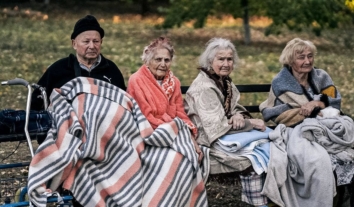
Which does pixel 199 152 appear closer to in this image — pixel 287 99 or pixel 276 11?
pixel 287 99

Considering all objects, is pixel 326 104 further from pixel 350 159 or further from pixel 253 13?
pixel 253 13

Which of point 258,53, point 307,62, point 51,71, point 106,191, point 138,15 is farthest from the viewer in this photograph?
point 138,15

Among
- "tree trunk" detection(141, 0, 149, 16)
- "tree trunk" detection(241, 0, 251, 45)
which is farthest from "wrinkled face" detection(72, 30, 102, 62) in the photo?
"tree trunk" detection(141, 0, 149, 16)

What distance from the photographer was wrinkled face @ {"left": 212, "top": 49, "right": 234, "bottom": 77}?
5.61 m

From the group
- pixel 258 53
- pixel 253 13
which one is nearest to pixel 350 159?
pixel 258 53

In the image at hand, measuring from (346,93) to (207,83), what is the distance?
239 inches

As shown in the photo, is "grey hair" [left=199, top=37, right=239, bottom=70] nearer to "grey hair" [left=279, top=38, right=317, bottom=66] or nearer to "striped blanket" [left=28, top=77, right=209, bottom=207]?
"grey hair" [left=279, top=38, right=317, bottom=66]

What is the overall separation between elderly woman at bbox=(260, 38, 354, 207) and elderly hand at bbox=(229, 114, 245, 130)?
0.76 feet

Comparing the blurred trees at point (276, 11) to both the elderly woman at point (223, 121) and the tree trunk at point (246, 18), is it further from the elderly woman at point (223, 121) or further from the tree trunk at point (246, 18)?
the elderly woman at point (223, 121)

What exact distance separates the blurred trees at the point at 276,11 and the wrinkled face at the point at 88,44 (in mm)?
9656

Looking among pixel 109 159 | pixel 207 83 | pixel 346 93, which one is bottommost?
pixel 346 93

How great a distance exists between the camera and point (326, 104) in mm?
5883

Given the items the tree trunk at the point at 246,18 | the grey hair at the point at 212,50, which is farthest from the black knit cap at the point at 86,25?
the tree trunk at the point at 246,18

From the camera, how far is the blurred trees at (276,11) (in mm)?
14719
